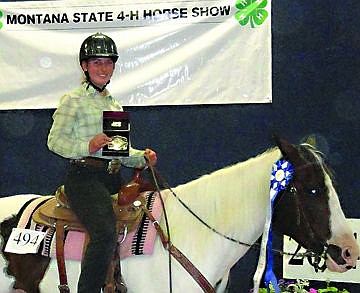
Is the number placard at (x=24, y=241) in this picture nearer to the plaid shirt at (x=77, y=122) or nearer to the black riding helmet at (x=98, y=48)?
the plaid shirt at (x=77, y=122)

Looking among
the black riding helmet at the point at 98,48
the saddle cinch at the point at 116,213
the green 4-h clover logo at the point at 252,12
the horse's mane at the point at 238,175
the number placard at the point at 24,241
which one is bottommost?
the number placard at the point at 24,241

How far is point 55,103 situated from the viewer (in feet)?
14.7

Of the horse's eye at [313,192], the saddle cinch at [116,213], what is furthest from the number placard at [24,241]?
the horse's eye at [313,192]

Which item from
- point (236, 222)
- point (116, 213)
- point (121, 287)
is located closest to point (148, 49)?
point (116, 213)

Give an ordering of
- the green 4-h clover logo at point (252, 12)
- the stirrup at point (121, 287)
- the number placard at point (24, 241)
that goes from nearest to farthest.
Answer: the stirrup at point (121, 287)
the number placard at point (24, 241)
the green 4-h clover logo at point (252, 12)

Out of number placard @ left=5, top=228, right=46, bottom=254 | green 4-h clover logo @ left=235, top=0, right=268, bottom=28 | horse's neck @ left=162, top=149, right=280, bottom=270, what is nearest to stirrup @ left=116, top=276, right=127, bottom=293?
horse's neck @ left=162, top=149, right=280, bottom=270

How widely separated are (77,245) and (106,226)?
25 centimetres

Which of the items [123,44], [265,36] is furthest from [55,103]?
[265,36]

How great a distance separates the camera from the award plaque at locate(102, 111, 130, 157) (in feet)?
8.14

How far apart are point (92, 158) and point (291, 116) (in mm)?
2061

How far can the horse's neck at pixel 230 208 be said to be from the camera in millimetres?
2508

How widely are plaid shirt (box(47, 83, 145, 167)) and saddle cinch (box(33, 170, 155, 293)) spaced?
22cm

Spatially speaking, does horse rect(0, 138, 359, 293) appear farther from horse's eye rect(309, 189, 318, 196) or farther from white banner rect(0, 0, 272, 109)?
white banner rect(0, 0, 272, 109)

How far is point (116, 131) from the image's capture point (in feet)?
8.15
